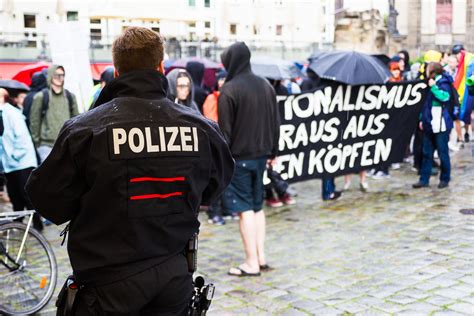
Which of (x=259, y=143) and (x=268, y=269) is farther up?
(x=259, y=143)

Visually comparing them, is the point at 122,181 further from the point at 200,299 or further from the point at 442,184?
the point at 442,184

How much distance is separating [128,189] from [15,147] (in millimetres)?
5195

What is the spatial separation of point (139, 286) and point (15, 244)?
114 inches

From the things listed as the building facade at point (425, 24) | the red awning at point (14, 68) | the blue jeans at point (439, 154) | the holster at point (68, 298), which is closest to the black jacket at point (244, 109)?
the holster at point (68, 298)

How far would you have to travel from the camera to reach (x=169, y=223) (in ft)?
9.71

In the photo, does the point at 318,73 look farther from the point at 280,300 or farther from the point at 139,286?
the point at 139,286

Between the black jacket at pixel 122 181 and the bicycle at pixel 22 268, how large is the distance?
248cm

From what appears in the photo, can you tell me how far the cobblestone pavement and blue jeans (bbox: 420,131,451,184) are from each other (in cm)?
28

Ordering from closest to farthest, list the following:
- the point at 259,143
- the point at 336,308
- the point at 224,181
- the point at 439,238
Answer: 1. the point at 224,181
2. the point at 336,308
3. the point at 259,143
4. the point at 439,238

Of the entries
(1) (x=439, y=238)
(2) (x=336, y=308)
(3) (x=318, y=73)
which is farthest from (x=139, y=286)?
(3) (x=318, y=73)

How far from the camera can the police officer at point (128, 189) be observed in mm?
2840

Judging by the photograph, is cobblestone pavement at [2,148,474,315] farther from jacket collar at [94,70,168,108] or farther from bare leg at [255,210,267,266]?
jacket collar at [94,70,168,108]

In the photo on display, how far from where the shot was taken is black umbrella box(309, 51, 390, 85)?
938cm

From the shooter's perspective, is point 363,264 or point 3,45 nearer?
point 363,264
